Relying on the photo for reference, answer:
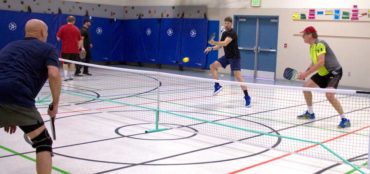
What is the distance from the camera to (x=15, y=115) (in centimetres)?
398

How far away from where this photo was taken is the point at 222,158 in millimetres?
5895

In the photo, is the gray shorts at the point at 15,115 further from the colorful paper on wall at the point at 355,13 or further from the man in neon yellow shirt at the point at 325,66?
the colorful paper on wall at the point at 355,13

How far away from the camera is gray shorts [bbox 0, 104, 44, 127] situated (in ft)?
13.0

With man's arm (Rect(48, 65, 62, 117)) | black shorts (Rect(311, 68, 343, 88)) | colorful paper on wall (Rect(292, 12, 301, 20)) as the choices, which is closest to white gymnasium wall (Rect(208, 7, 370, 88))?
colorful paper on wall (Rect(292, 12, 301, 20))

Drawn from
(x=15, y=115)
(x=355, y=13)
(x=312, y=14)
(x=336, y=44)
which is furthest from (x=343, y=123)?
(x=312, y=14)

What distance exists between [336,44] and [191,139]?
1185 centimetres

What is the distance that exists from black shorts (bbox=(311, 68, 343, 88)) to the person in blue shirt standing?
18.9 feet

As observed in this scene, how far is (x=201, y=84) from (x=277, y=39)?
503cm

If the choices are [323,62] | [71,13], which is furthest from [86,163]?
[71,13]

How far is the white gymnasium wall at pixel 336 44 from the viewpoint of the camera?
16.4 metres

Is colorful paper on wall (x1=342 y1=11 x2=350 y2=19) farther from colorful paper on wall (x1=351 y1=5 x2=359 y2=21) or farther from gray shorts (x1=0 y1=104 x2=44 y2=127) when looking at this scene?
gray shorts (x1=0 y1=104 x2=44 y2=127)

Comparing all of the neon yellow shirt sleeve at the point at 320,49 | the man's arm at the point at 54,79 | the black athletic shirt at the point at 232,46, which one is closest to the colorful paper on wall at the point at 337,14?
the black athletic shirt at the point at 232,46

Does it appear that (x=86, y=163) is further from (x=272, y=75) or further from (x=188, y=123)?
(x=272, y=75)

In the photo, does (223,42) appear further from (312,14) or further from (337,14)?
(312,14)
